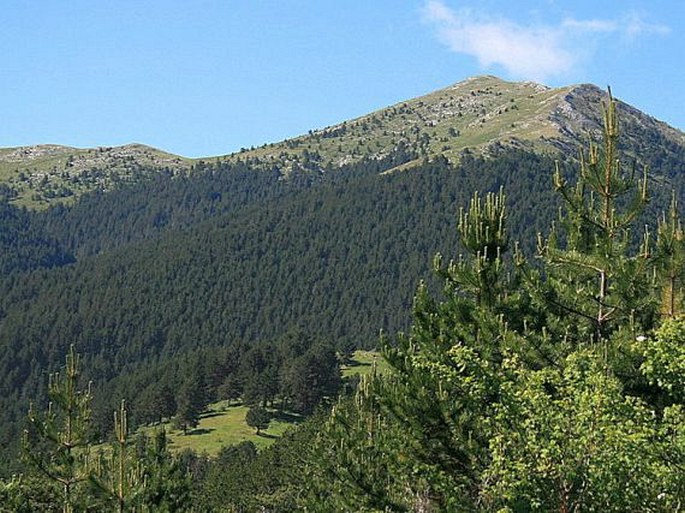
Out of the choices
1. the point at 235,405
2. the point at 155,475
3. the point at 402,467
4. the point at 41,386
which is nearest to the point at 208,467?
the point at 235,405

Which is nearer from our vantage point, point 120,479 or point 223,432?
point 120,479

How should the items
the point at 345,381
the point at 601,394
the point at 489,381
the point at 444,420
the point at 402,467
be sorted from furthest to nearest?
1. the point at 345,381
2. the point at 402,467
3. the point at 444,420
4. the point at 489,381
5. the point at 601,394

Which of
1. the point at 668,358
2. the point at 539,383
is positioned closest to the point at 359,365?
the point at 539,383

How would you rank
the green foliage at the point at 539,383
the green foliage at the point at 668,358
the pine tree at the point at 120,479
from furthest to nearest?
the pine tree at the point at 120,479, the green foliage at the point at 668,358, the green foliage at the point at 539,383

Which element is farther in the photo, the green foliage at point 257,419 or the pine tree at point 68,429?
the green foliage at point 257,419

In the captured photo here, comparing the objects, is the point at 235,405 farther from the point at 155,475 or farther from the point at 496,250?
the point at 496,250

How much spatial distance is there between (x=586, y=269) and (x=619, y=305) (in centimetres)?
136

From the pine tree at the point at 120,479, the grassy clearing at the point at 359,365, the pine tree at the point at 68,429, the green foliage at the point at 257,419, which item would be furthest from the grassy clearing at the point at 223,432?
the pine tree at the point at 120,479

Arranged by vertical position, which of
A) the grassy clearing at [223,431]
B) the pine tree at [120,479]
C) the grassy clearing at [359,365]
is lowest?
the grassy clearing at [223,431]

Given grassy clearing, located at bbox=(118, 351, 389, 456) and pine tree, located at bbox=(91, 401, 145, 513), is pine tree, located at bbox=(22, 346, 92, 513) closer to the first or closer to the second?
pine tree, located at bbox=(91, 401, 145, 513)

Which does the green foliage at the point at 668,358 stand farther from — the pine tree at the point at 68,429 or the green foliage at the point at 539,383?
the pine tree at the point at 68,429

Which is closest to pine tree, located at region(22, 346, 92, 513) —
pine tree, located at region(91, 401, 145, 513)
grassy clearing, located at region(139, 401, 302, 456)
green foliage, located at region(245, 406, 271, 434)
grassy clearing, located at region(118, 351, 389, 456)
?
pine tree, located at region(91, 401, 145, 513)

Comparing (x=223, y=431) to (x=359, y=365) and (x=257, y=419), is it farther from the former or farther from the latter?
(x=359, y=365)

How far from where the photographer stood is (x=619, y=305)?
18.4 metres
